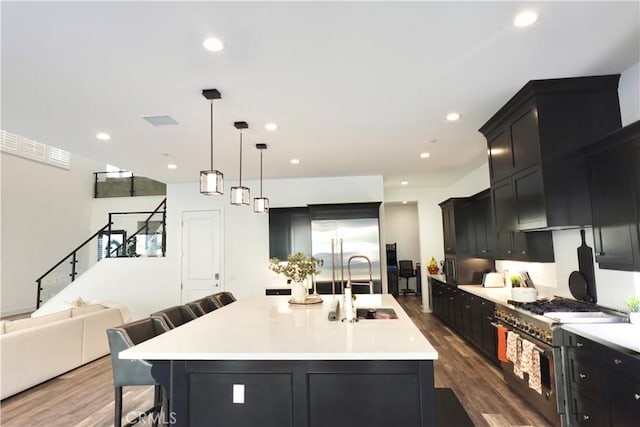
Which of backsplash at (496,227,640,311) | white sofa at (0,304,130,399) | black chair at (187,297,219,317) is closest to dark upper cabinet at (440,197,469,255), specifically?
backsplash at (496,227,640,311)

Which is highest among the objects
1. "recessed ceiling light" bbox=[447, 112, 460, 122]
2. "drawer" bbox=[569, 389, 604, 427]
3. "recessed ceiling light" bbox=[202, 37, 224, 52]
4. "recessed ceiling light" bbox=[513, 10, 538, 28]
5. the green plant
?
"recessed ceiling light" bbox=[202, 37, 224, 52]

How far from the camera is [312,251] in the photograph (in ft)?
19.5

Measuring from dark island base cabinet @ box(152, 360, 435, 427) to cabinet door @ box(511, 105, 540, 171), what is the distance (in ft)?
7.04

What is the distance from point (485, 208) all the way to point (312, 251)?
2899 mm

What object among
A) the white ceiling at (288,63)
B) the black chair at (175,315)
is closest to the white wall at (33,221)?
the white ceiling at (288,63)

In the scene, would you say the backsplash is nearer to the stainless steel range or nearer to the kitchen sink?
the stainless steel range

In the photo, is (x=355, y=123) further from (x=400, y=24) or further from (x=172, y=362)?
(x=172, y=362)

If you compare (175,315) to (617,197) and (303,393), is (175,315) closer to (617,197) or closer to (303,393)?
(303,393)

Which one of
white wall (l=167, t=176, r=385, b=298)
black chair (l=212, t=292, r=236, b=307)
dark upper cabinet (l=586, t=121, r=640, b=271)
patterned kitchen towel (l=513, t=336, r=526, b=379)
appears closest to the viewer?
dark upper cabinet (l=586, t=121, r=640, b=271)

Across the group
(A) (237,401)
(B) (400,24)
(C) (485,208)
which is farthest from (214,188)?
(C) (485,208)

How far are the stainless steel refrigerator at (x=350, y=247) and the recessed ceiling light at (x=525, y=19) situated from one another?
4002 millimetres

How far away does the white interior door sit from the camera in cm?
674

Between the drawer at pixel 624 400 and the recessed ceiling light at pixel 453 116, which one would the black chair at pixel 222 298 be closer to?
the recessed ceiling light at pixel 453 116

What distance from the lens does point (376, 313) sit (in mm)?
3133
